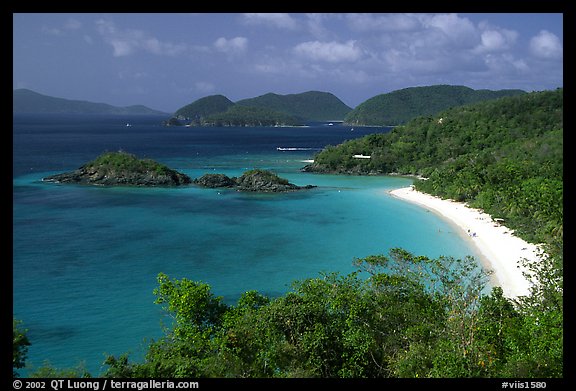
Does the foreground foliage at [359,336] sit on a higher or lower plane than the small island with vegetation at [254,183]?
higher

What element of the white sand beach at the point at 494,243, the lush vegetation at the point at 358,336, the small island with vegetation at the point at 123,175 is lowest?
the white sand beach at the point at 494,243

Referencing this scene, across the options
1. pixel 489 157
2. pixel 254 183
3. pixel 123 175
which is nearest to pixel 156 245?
pixel 254 183

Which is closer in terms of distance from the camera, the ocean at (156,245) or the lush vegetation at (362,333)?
the lush vegetation at (362,333)

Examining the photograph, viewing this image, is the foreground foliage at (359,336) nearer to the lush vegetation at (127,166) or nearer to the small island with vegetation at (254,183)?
the small island with vegetation at (254,183)

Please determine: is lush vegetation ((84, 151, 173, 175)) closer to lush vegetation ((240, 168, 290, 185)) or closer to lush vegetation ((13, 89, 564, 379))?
lush vegetation ((240, 168, 290, 185))

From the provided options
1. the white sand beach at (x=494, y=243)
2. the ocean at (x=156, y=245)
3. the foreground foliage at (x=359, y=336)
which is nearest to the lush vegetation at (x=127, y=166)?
the ocean at (x=156, y=245)

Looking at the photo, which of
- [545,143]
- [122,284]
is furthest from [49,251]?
[545,143]
